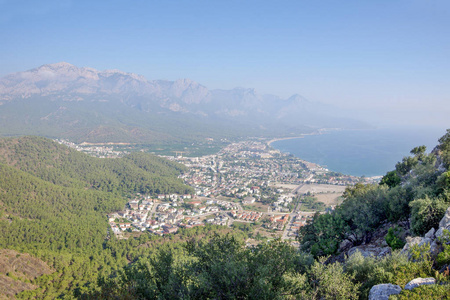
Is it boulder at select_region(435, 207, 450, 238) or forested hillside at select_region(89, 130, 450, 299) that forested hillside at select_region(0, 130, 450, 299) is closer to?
forested hillside at select_region(89, 130, 450, 299)

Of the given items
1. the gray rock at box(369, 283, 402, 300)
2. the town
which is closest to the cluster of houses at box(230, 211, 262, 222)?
the town

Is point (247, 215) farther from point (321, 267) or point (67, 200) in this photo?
point (321, 267)

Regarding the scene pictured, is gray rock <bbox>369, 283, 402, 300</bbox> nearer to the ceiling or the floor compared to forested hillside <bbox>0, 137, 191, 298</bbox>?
nearer to the ceiling

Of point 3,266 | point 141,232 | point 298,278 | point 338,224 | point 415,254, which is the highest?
point 415,254

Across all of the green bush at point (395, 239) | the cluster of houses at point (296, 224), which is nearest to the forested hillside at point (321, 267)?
the green bush at point (395, 239)

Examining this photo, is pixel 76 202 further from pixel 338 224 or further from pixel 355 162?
pixel 355 162

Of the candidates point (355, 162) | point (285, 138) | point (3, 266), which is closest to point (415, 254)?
point (3, 266)

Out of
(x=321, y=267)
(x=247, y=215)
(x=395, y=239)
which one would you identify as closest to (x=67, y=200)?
(x=247, y=215)
